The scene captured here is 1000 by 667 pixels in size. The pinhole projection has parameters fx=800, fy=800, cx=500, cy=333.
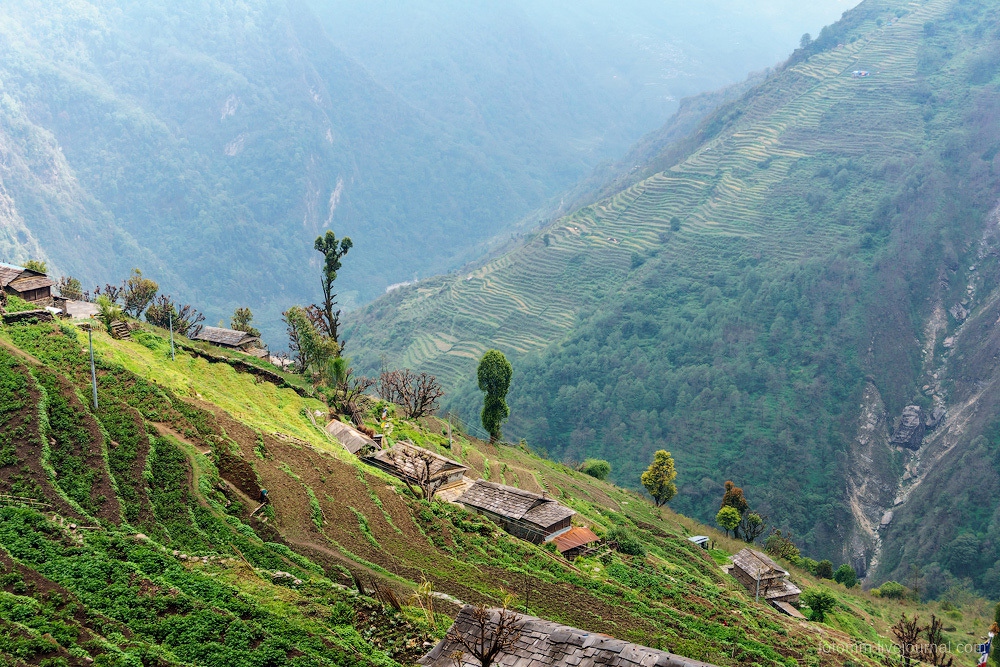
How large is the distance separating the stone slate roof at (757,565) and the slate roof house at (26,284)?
3768 cm

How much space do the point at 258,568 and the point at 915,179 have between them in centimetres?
10629

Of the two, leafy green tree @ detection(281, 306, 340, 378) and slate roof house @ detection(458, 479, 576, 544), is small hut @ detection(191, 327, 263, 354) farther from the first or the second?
slate roof house @ detection(458, 479, 576, 544)

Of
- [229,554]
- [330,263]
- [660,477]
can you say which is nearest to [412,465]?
[229,554]

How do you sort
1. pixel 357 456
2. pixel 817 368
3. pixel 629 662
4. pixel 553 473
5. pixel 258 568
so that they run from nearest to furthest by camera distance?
pixel 629 662, pixel 258 568, pixel 357 456, pixel 553 473, pixel 817 368

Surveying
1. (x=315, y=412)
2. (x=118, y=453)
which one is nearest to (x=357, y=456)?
(x=315, y=412)

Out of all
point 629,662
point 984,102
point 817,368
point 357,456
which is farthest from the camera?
point 984,102

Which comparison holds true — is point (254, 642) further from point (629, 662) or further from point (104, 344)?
point (104, 344)

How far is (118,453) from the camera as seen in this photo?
2364cm

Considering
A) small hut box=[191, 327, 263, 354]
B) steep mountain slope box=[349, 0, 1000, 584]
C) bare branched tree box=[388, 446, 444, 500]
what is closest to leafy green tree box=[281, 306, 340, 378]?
small hut box=[191, 327, 263, 354]

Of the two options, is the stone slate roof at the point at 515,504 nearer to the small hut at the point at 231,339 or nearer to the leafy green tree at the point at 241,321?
the small hut at the point at 231,339

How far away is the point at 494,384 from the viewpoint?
2138 inches

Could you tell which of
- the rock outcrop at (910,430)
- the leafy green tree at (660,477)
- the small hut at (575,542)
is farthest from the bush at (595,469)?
the rock outcrop at (910,430)

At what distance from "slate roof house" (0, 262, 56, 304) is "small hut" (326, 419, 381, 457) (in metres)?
14.9

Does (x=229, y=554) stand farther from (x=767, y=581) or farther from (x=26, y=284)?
(x=767, y=581)
